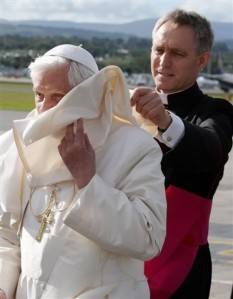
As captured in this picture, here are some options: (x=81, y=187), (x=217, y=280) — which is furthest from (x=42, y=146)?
(x=217, y=280)

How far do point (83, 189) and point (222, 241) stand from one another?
7.75m

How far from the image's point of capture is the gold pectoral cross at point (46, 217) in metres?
2.80

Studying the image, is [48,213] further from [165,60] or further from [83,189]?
[165,60]

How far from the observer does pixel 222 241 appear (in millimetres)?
10273

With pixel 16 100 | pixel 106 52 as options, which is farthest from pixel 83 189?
pixel 106 52

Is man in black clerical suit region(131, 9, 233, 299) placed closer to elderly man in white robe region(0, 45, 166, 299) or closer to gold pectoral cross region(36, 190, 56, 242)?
elderly man in white robe region(0, 45, 166, 299)

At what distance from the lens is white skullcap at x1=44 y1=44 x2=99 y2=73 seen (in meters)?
2.90

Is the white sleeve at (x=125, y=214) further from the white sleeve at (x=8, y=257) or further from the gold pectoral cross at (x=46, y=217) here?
the white sleeve at (x=8, y=257)

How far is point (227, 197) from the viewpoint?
13.6 meters

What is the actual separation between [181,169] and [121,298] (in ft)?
2.33

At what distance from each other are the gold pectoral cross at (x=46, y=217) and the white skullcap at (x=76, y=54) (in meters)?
0.44

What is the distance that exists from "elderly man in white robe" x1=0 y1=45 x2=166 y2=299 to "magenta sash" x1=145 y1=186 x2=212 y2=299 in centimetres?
53

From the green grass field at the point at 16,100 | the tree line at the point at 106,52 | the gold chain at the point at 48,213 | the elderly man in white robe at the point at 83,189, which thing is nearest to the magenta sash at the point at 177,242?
the elderly man in white robe at the point at 83,189

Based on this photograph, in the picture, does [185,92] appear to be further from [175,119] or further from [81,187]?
[81,187]
